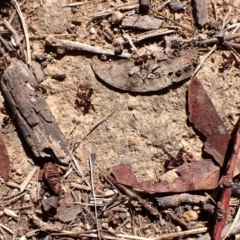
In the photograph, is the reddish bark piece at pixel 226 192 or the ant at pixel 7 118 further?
the ant at pixel 7 118

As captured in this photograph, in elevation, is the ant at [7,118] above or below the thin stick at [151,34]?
below

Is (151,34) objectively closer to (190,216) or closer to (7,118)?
(7,118)

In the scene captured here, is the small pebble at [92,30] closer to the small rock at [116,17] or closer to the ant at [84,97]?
the small rock at [116,17]

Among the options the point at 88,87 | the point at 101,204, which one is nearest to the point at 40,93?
the point at 88,87

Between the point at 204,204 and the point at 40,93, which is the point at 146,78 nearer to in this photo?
the point at 40,93

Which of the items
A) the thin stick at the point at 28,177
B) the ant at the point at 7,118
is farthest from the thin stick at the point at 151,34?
the thin stick at the point at 28,177

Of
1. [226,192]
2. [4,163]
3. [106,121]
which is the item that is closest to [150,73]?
[106,121]
